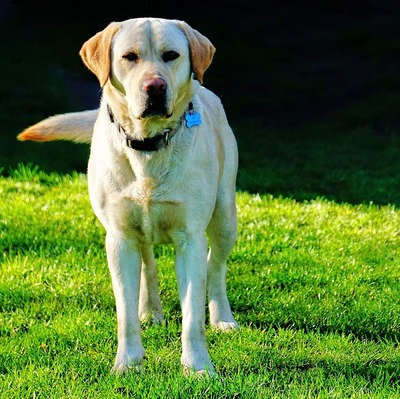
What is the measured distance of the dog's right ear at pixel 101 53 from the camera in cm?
374

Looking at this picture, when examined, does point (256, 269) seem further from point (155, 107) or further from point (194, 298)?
point (155, 107)

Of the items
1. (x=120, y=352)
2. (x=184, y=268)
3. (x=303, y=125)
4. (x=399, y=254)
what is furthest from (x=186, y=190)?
(x=303, y=125)

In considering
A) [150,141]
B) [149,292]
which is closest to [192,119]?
[150,141]

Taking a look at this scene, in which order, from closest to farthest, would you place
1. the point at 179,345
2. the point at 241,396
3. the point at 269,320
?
1. the point at 241,396
2. the point at 179,345
3. the point at 269,320

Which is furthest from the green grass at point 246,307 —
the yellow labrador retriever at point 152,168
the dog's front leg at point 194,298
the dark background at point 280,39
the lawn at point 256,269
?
the dark background at point 280,39

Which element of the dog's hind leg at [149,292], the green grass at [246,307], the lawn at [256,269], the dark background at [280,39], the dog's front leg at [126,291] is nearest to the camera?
the green grass at [246,307]

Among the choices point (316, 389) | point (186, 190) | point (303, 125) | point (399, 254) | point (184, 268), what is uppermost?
point (186, 190)

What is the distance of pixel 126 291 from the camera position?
3.89 metres

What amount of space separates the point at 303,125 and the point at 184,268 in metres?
7.45

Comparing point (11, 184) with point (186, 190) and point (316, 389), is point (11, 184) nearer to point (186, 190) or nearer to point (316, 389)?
point (186, 190)

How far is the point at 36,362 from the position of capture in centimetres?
385

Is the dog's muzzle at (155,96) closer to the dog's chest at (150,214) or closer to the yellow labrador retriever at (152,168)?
the yellow labrador retriever at (152,168)

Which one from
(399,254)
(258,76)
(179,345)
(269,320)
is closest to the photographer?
(179,345)

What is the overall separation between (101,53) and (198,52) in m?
0.43
